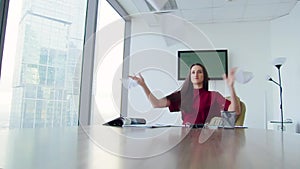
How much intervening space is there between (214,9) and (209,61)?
0.91 m

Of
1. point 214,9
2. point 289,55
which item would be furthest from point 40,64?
point 289,55

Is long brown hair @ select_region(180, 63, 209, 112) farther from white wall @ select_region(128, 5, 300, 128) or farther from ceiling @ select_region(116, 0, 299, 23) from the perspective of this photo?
white wall @ select_region(128, 5, 300, 128)

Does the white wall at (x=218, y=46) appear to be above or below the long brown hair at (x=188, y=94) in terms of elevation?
above

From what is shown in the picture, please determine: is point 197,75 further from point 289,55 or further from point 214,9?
point 289,55

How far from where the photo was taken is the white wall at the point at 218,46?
439 cm

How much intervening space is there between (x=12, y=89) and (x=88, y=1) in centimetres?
180

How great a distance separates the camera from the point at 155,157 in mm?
381

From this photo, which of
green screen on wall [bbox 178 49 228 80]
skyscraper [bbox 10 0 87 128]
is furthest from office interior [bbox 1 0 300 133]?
skyscraper [bbox 10 0 87 128]

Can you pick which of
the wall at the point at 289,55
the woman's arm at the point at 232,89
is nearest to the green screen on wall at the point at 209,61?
the wall at the point at 289,55

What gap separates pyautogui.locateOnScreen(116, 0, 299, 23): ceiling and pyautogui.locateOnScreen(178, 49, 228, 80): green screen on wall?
627 mm

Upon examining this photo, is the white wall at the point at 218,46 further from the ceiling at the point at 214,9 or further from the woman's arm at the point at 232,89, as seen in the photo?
the woman's arm at the point at 232,89

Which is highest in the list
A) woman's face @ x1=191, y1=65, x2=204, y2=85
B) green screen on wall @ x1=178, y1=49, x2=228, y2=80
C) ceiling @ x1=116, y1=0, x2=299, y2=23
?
ceiling @ x1=116, y1=0, x2=299, y2=23

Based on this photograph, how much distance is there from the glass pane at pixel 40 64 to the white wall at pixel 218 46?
5.97 ft

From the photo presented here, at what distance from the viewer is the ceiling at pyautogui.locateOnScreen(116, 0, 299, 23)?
12.9 ft
